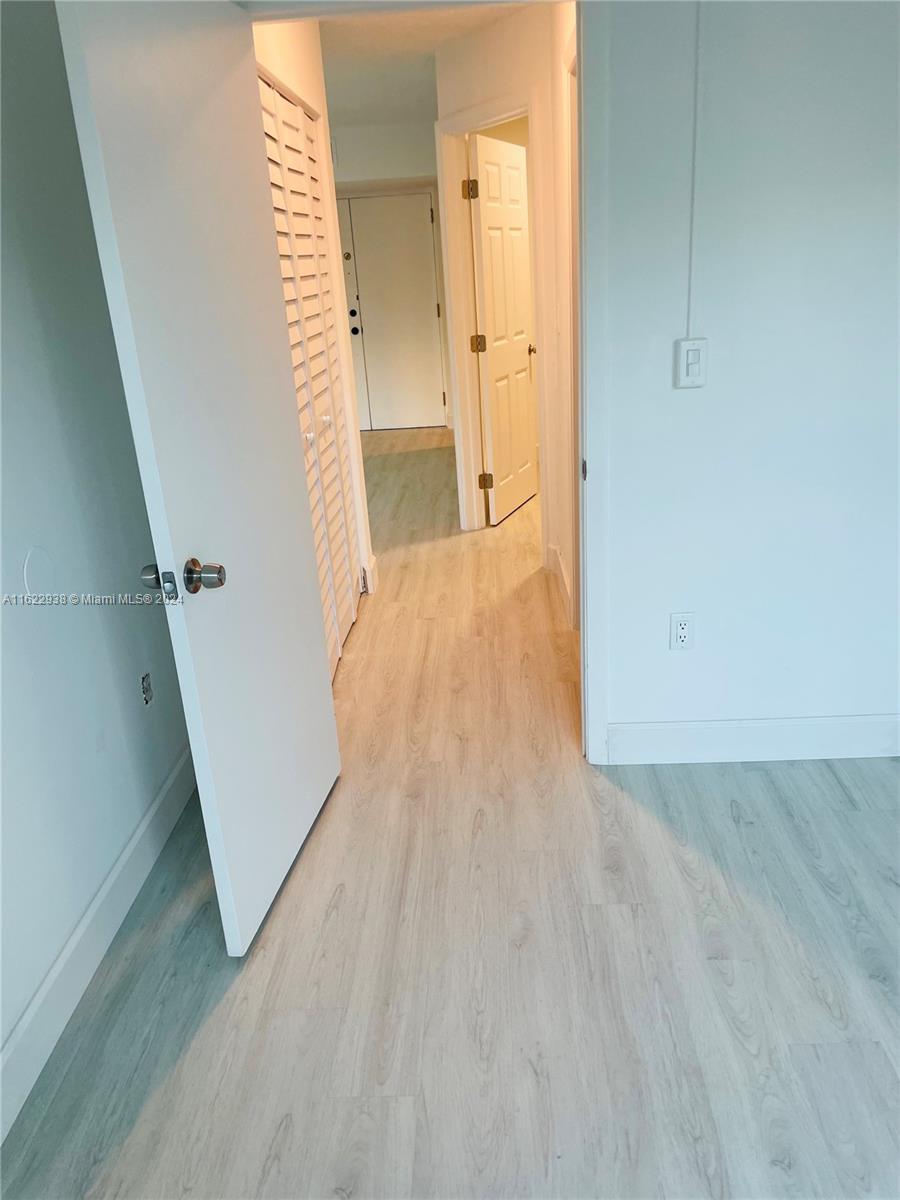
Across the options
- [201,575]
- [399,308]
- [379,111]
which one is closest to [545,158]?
[379,111]

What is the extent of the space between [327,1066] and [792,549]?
5.39 feet

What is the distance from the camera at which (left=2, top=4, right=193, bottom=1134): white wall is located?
60.8 inches

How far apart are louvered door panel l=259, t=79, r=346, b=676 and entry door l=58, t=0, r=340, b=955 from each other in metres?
0.42

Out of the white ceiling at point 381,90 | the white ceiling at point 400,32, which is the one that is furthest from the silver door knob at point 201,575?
the white ceiling at point 381,90

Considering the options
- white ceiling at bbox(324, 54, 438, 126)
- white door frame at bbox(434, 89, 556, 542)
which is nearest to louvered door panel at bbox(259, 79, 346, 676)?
white door frame at bbox(434, 89, 556, 542)

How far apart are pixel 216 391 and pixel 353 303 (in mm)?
6043

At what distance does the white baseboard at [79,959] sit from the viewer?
1.49m

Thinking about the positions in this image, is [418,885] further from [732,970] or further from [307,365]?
[307,365]

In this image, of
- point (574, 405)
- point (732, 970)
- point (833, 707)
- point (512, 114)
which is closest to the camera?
point (732, 970)

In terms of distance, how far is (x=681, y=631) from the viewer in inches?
89.3

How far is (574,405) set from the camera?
3119 mm

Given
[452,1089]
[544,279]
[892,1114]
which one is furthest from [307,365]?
[892,1114]

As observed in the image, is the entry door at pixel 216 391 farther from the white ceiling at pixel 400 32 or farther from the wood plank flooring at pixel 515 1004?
the white ceiling at pixel 400 32

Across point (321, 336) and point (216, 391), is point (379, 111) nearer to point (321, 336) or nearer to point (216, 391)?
point (321, 336)
